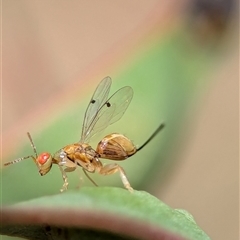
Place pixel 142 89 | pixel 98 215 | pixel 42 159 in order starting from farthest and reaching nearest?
1. pixel 142 89
2. pixel 42 159
3. pixel 98 215

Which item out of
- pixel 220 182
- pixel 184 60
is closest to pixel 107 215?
pixel 184 60

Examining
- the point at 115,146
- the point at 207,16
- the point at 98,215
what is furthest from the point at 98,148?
the point at 207,16

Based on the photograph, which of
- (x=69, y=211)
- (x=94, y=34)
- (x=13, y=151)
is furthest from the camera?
(x=94, y=34)

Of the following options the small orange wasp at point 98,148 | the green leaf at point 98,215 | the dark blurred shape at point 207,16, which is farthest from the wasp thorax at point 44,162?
the dark blurred shape at point 207,16

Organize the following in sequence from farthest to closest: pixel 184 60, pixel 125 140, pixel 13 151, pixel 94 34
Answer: pixel 94 34 < pixel 184 60 < pixel 13 151 < pixel 125 140

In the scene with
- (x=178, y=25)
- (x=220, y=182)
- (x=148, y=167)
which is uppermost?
(x=178, y=25)

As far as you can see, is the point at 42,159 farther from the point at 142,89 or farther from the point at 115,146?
the point at 142,89

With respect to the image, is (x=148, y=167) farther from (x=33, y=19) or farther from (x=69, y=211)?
(x=33, y=19)
